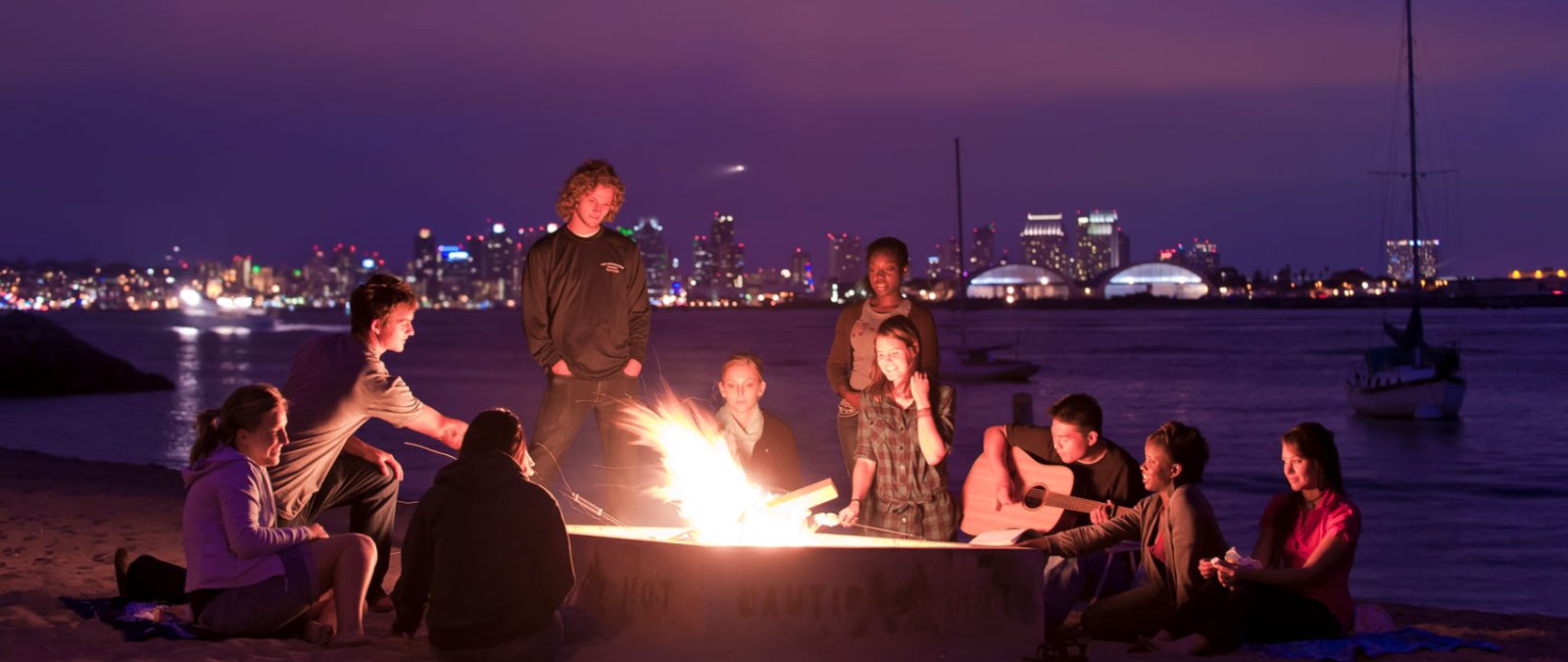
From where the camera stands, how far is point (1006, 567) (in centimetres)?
540

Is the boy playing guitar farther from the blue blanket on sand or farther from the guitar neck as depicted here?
the blue blanket on sand

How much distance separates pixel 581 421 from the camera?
696 cm

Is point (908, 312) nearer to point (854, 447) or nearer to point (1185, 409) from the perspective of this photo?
point (854, 447)

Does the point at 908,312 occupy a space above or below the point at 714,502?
above

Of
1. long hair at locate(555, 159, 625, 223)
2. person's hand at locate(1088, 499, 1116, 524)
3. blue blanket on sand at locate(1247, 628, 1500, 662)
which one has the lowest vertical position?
blue blanket on sand at locate(1247, 628, 1500, 662)

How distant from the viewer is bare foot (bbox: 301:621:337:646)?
207 inches

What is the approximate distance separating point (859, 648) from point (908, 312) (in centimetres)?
235

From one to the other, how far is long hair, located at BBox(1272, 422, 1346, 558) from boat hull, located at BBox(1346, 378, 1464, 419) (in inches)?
1193

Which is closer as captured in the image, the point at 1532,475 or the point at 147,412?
the point at 1532,475

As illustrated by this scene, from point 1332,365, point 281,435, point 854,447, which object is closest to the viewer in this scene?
point 281,435

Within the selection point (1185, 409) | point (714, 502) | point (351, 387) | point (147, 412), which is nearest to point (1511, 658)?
point (714, 502)

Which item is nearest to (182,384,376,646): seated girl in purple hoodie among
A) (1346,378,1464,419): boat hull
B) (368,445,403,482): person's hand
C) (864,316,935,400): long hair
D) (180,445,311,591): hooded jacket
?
(180,445,311,591): hooded jacket

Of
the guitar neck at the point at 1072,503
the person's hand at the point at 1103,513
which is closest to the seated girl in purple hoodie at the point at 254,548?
the guitar neck at the point at 1072,503

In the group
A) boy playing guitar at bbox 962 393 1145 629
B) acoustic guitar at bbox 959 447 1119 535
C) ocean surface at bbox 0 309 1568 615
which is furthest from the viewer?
ocean surface at bbox 0 309 1568 615
